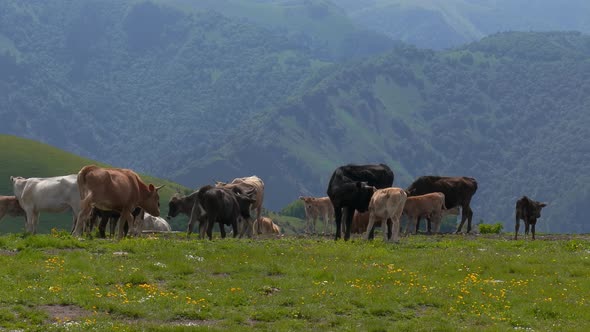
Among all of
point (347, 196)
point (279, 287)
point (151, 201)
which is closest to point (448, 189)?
point (347, 196)

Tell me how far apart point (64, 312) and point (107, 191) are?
44.4 ft

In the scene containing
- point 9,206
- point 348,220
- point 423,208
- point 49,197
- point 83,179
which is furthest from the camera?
point 423,208

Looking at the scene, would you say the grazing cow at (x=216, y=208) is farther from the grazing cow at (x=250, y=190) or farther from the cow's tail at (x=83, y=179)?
the cow's tail at (x=83, y=179)

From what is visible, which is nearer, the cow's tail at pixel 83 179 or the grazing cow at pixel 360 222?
the cow's tail at pixel 83 179

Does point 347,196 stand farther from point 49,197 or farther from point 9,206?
point 9,206

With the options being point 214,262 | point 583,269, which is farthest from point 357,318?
point 583,269

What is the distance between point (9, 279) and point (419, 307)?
10.3 m

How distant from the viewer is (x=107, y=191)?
35312 mm

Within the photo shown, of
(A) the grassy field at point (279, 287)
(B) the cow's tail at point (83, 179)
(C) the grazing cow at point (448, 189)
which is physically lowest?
(A) the grassy field at point (279, 287)

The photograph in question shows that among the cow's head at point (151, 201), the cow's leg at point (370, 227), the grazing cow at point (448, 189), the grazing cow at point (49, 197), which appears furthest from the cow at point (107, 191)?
the grazing cow at point (448, 189)

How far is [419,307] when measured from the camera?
79.2 ft

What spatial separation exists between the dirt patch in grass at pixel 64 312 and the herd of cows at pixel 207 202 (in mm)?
12209

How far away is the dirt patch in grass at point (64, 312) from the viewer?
21377 millimetres

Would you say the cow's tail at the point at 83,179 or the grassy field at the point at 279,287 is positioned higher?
the cow's tail at the point at 83,179
